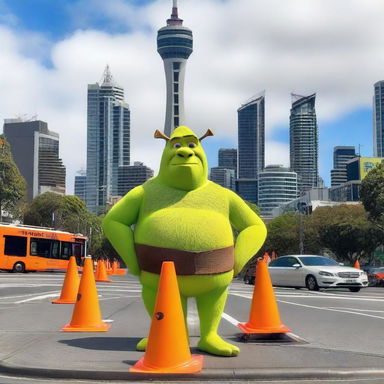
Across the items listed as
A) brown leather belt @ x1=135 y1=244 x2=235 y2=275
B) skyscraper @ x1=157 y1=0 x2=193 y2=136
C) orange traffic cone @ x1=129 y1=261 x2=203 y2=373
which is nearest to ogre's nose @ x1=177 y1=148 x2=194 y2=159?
brown leather belt @ x1=135 y1=244 x2=235 y2=275

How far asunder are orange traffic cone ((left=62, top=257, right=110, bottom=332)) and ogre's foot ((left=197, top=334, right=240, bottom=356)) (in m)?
2.55

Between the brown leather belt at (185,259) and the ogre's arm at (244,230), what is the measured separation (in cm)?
29

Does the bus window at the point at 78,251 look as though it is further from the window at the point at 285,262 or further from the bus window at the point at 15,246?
the window at the point at 285,262

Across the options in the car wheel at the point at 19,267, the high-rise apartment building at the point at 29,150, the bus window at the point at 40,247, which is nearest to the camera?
the car wheel at the point at 19,267

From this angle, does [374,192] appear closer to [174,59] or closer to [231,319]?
[231,319]

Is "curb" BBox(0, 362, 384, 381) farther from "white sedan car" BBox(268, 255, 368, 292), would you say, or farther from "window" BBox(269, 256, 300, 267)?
"window" BBox(269, 256, 300, 267)

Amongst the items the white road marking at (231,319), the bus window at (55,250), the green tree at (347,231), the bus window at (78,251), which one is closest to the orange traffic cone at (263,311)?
the white road marking at (231,319)

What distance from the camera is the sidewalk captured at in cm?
502

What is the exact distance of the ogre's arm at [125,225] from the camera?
19.2 ft

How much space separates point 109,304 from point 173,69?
178 m

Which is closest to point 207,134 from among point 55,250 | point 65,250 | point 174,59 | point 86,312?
point 86,312

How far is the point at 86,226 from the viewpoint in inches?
2793

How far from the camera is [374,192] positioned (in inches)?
1713

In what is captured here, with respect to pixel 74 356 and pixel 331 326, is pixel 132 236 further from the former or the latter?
pixel 331 326
